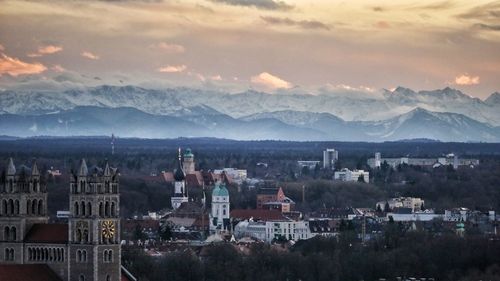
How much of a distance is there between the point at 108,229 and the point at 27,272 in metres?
4.59

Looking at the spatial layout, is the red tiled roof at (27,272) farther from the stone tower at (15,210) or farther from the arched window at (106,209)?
the arched window at (106,209)

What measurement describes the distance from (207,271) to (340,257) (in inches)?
583

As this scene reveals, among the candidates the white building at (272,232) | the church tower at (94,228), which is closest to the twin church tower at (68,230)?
the church tower at (94,228)

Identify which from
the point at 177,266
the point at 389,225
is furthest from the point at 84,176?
the point at 389,225

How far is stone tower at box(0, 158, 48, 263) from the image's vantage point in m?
104

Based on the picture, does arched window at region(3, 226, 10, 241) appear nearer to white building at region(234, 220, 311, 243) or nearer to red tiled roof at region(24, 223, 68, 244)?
red tiled roof at region(24, 223, 68, 244)

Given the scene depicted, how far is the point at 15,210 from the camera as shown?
343ft

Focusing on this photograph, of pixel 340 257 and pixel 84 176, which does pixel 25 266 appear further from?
pixel 340 257

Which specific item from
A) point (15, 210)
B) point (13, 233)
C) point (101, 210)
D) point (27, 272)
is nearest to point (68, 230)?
point (101, 210)

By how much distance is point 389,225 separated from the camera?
18625 cm

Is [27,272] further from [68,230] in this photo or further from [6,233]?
[6,233]

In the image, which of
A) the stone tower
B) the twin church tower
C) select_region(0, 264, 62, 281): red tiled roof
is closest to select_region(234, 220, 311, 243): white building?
the stone tower

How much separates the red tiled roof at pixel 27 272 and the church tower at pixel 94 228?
3.45 ft

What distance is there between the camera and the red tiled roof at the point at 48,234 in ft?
338
